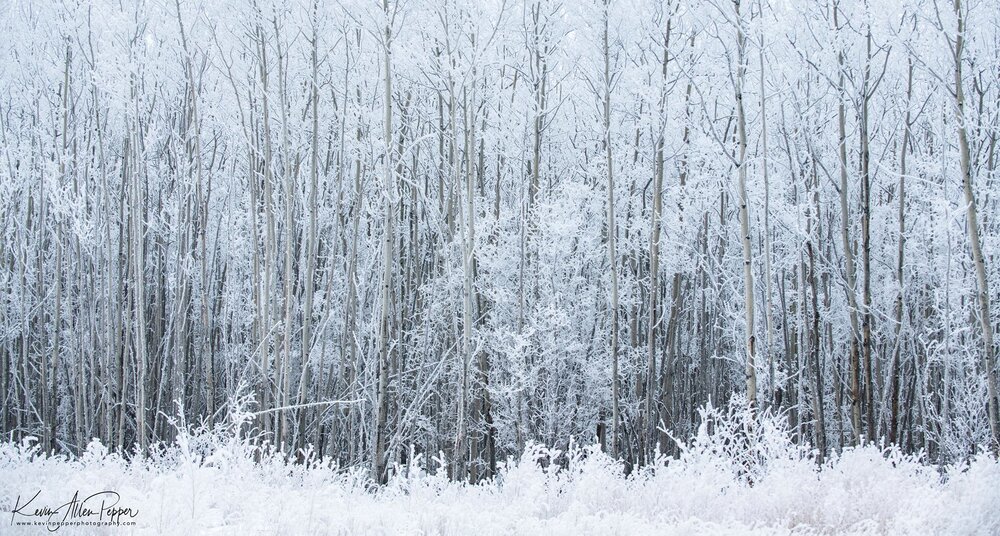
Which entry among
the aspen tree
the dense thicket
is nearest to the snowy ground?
the aspen tree

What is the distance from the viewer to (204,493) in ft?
12.5

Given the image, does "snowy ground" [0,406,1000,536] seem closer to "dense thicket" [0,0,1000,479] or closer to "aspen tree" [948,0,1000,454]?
"aspen tree" [948,0,1000,454]

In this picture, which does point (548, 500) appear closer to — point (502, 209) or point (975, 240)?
point (975, 240)

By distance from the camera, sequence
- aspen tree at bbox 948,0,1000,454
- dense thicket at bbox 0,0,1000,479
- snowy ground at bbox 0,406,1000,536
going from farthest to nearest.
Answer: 1. dense thicket at bbox 0,0,1000,479
2. aspen tree at bbox 948,0,1000,454
3. snowy ground at bbox 0,406,1000,536

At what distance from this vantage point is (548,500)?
4.46 m

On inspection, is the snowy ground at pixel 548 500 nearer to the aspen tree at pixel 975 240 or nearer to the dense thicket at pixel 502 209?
the aspen tree at pixel 975 240

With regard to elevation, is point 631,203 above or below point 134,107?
below

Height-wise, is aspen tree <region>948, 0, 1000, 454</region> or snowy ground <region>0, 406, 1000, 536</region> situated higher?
aspen tree <region>948, 0, 1000, 454</region>

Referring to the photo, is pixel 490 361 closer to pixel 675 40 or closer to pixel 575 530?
pixel 675 40

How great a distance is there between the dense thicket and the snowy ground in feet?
5.19

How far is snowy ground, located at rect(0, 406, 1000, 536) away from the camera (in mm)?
3498

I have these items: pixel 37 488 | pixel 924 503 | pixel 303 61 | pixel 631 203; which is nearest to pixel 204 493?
pixel 37 488

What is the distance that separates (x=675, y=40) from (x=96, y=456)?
7298 millimetres

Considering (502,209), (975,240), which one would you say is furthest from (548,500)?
(502,209)
